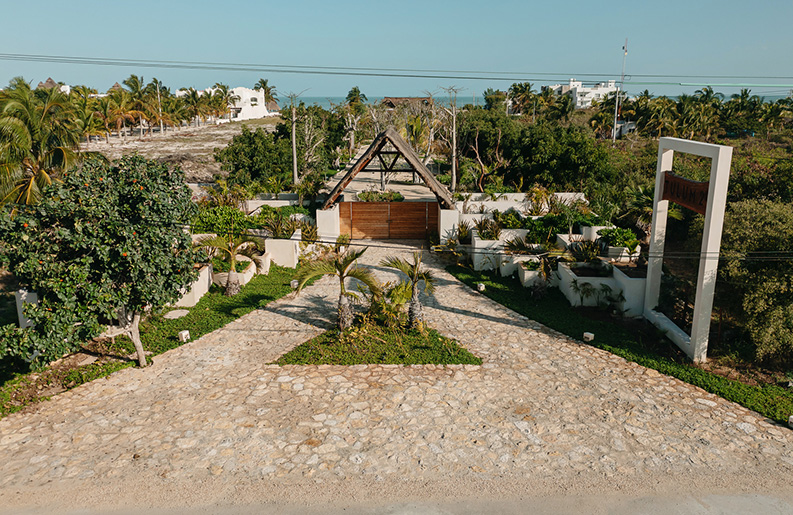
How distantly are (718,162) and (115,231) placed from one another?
13.1 m

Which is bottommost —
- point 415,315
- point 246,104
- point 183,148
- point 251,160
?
point 415,315

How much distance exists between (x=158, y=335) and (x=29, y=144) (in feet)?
26.9

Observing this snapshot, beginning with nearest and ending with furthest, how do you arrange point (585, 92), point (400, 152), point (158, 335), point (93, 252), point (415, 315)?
point (93, 252)
point (158, 335)
point (415, 315)
point (400, 152)
point (585, 92)

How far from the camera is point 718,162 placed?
12.0 metres

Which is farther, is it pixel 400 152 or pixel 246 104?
pixel 246 104

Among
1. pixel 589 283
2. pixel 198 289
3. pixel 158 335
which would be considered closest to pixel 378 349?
pixel 158 335

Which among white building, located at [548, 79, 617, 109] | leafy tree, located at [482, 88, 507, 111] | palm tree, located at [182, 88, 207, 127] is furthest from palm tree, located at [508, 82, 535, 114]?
palm tree, located at [182, 88, 207, 127]

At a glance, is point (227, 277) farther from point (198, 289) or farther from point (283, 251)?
point (283, 251)

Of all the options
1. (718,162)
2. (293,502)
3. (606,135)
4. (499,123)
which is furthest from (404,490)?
(606,135)

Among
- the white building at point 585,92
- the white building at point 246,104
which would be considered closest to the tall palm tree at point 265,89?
the white building at point 246,104

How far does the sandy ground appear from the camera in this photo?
4503 centimetres

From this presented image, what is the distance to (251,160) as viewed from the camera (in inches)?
1171

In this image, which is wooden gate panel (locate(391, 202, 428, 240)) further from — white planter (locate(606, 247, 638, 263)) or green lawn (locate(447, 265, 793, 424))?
white planter (locate(606, 247, 638, 263))

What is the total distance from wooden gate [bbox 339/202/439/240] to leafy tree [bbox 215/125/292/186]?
7690 millimetres
